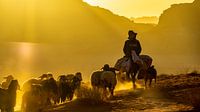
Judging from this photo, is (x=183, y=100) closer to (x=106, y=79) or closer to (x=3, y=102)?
(x=106, y=79)

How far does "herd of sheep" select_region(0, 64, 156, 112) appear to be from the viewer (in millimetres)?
19609

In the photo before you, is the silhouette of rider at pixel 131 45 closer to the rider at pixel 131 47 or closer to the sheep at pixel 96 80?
the rider at pixel 131 47

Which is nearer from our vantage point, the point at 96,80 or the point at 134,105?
the point at 134,105

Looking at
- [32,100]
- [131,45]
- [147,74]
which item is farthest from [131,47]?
[32,100]

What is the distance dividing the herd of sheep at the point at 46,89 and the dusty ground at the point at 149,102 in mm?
722

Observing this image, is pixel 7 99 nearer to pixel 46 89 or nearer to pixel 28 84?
pixel 28 84

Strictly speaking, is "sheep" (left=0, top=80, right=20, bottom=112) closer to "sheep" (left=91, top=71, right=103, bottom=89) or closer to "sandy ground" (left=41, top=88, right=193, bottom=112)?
"sandy ground" (left=41, top=88, right=193, bottom=112)

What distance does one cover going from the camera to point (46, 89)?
23328mm

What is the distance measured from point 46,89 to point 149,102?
192 inches

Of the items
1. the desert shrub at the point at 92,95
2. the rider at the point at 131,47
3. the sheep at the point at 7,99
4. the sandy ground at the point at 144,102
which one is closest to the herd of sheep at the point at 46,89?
the sheep at the point at 7,99

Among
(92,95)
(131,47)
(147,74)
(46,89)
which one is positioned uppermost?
(131,47)

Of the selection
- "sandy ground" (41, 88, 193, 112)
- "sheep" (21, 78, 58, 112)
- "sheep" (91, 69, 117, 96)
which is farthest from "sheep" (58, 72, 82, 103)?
"sandy ground" (41, 88, 193, 112)

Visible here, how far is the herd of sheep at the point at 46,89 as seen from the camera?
19609 mm

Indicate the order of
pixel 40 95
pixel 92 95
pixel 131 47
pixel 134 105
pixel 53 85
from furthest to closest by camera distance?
pixel 131 47 → pixel 53 85 → pixel 40 95 → pixel 92 95 → pixel 134 105
